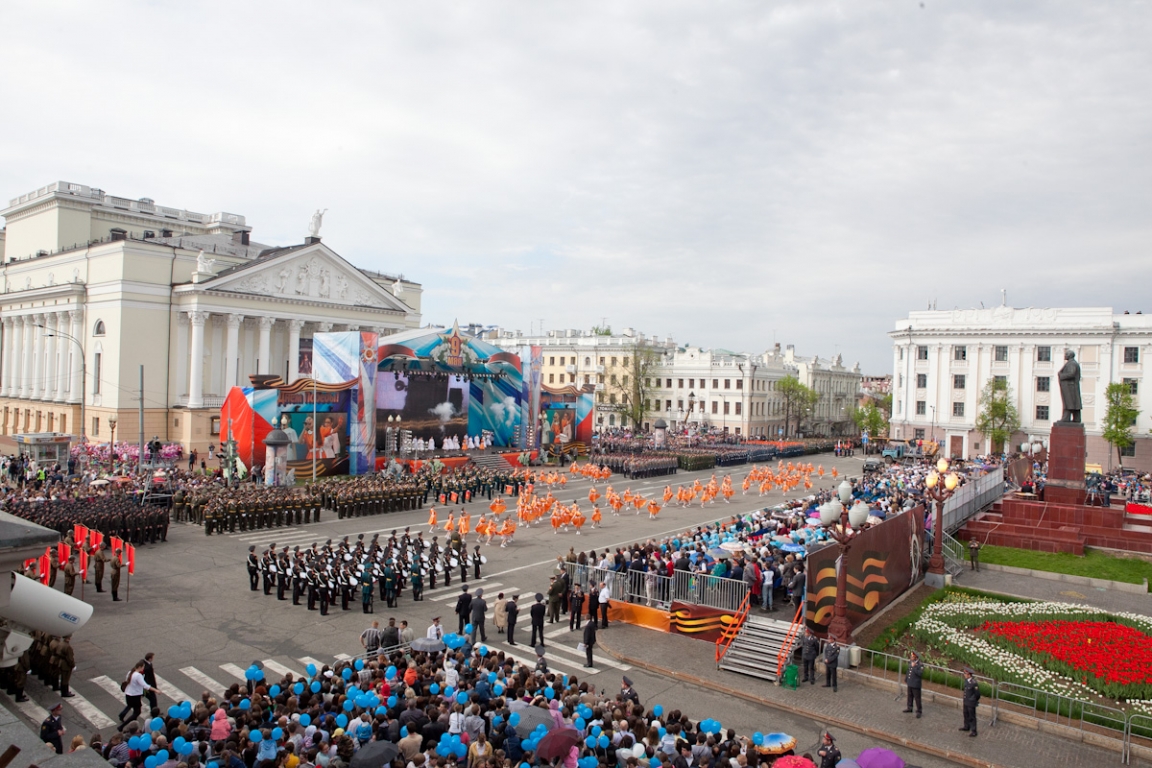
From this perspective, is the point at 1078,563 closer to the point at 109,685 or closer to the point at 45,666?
the point at 109,685

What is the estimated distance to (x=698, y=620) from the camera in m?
16.6

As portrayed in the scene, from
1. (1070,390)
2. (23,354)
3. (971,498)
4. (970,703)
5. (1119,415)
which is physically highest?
(23,354)

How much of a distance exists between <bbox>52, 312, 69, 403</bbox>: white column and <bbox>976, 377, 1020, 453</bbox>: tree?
71.5 metres

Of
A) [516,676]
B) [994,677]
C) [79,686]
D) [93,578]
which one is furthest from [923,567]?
[93,578]

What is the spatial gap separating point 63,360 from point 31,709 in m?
51.1

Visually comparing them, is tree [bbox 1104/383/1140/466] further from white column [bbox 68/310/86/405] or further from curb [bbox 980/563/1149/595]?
Answer: white column [bbox 68/310/86/405]

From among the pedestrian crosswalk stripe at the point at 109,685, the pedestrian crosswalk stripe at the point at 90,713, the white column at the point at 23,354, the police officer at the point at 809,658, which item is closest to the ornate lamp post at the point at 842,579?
the police officer at the point at 809,658

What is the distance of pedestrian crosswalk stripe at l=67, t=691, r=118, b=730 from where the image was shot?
36.5 feet

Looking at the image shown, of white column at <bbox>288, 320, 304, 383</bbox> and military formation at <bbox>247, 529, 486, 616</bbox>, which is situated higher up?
white column at <bbox>288, 320, 304, 383</bbox>

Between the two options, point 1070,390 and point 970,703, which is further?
point 1070,390

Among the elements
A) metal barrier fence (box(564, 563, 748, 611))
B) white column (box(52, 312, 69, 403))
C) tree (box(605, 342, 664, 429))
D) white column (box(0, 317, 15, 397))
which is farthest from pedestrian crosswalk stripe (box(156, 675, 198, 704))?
tree (box(605, 342, 664, 429))

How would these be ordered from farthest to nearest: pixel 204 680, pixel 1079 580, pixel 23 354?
pixel 23 354 < pixel 1079 580 < pixel 204 680

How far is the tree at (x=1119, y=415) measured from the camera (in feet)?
185

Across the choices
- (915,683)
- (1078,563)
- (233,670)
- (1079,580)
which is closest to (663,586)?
(915,683)
